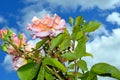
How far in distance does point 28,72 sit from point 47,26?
0.35m

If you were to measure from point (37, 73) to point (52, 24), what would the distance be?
1.19 feet

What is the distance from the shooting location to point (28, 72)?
1450 mm

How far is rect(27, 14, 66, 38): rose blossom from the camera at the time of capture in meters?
1.62

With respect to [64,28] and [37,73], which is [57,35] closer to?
[64,28]

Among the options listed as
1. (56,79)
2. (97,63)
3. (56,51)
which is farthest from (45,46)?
(97,63)

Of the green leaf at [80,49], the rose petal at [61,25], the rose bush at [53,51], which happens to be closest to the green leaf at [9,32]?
the rose bush at [53,51]

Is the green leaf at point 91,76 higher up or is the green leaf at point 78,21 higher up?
the green leaf at point 78,21

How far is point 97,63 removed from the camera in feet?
4.86

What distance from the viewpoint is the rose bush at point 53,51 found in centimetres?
144

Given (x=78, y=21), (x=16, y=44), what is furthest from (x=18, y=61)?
(x=78, y=21)

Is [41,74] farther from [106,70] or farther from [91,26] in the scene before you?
[91,26]

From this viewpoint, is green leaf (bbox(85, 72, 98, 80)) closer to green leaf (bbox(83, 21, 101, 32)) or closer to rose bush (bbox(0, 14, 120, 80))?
rose bush (bbox(0, 14, 120, 80))

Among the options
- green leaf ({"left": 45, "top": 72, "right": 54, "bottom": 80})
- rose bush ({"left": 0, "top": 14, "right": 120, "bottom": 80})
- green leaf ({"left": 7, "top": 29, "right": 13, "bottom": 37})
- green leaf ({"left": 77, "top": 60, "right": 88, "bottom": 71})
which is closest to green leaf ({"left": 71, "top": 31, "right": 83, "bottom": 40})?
rose bush ({"left": 0, "top": 14, "right": 120, "bottom": 80})

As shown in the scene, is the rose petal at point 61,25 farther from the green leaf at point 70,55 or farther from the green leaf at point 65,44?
the green leaf at point 70,55
